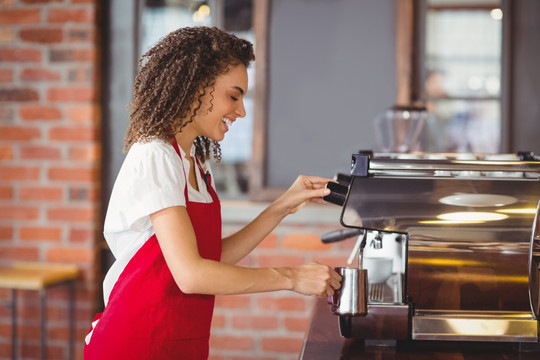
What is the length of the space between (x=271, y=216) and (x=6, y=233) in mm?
1667

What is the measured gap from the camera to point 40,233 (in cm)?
290

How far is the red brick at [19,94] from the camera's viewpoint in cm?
290

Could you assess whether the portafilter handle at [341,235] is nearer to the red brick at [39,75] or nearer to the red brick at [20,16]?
the red brick at [39,75]

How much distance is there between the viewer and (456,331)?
54.6 inches

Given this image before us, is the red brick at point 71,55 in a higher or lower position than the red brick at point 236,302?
higher

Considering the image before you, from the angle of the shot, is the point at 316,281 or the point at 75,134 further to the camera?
the point at 75,134

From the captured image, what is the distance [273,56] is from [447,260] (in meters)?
1.63

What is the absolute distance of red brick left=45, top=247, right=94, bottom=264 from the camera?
2.88 meters

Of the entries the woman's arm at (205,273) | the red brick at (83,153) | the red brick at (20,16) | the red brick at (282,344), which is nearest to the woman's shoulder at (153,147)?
the woman's arm at (205,273)

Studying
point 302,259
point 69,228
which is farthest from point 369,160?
point 69,228

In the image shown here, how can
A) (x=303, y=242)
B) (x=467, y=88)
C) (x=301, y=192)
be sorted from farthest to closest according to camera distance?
(x=467, y=88) → (x=303, y=242) → (x=301, y=192)

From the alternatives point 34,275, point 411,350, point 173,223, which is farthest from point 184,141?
point 34,275

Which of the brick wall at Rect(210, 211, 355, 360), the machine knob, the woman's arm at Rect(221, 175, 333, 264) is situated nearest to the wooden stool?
the brick wall at Rect(210, 211, 355, 360)

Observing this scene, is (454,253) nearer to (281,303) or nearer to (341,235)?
(341,235)
